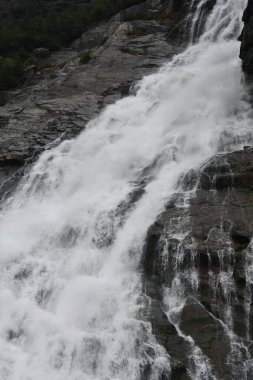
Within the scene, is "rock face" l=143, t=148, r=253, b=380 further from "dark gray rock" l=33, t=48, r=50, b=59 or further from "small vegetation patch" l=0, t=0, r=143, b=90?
"dark gray rock" l=33, t=48, r=50, b=59

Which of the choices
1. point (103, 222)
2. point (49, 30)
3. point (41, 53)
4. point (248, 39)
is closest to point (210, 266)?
point (103, 222)

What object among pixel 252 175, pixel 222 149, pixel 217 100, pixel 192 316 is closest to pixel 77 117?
pixel 217 100

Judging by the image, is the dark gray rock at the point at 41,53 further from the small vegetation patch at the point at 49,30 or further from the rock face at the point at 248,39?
the rock face at the point at 248,39

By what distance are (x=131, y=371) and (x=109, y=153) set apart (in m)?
12.3

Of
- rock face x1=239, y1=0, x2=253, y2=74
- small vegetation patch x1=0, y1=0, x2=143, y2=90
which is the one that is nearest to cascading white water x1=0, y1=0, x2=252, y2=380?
rock face x1=239, y1=0, x2=253, y2=74

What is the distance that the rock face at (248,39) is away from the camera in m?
23.2

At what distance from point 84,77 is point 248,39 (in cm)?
1235

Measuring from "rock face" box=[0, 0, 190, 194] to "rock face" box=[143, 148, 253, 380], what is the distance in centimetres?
1060

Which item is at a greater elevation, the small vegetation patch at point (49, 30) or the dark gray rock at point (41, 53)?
the small vegetation patch at point (49, 30)

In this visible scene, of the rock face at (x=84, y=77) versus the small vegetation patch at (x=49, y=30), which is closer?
the rock face at (x=84, y=77)

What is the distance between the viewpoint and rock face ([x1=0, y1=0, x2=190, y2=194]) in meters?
26.4

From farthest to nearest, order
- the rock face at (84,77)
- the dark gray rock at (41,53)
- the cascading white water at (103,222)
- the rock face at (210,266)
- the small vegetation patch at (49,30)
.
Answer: the small vegetation patch at (49,30), the dark gray rock at (41,53), the rock face at (84,77), the cascading white water at (103,222), the rock face at (210,266)

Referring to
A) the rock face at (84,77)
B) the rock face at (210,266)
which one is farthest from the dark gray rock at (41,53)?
the rock face at (210,266)

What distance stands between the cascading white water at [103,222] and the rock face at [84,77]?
1444mm
